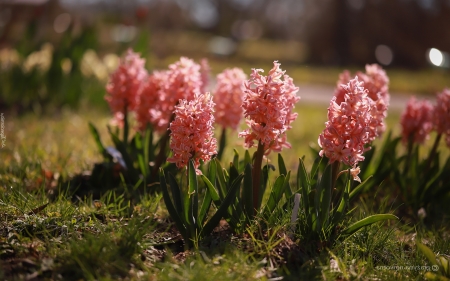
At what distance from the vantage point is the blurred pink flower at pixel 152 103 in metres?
3.90

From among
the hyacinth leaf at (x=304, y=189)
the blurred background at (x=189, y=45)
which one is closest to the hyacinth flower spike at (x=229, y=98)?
the hyacinth leaf at (x=304, y=189)

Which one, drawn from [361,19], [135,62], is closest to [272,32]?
[361,19]

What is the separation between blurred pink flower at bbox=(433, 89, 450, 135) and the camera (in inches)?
164

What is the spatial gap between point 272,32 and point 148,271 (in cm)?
3664

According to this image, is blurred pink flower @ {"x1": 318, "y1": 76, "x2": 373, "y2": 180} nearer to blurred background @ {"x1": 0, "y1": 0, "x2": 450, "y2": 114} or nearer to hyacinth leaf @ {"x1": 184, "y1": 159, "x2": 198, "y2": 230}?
hyacinth leaf @ {"x1": 184, "y1": 159, "x2": 198, "y2": 230}

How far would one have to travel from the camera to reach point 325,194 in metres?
2.97

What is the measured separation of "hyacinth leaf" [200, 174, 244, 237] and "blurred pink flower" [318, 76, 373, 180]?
0.53 meters

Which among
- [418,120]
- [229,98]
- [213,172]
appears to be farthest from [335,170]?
[418,120]

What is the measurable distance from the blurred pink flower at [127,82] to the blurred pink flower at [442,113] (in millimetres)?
2365

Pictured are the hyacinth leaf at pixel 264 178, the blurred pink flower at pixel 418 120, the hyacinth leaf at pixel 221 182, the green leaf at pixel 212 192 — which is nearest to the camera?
the green leaf at pixel 212 192

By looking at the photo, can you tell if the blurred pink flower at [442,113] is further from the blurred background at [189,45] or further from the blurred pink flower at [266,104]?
the blurred pink flower at [266,104]

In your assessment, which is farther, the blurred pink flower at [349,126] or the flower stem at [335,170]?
the flower stem at [335,170]

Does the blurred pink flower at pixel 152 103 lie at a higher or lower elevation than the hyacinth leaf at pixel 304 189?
higher

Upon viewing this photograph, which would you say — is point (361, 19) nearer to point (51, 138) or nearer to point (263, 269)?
point (51, 138)
